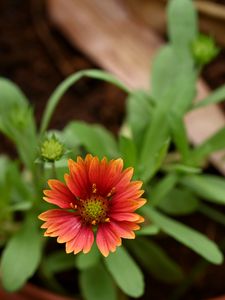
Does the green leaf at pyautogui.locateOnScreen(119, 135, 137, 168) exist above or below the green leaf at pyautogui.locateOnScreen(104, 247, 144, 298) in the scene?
above

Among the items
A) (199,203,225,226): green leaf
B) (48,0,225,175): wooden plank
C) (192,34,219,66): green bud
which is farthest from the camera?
(48,0,225,175): wooden plank

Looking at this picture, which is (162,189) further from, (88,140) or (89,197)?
(89,197)

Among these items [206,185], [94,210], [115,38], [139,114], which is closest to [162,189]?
[206,185]

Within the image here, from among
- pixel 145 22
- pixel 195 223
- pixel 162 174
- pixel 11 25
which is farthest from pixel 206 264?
pixel 11 25

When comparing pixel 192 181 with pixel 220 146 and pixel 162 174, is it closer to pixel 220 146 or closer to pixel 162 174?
pixel 220 146

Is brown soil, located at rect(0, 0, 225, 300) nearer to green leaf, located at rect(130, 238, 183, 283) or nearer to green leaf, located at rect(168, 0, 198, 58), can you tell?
green leaf, located at rect(130, 238, 183, 283)

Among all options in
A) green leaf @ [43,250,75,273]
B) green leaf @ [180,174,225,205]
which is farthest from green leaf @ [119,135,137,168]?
green leaf @ [43,250,75,273]

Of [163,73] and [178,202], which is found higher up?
[163,73]
